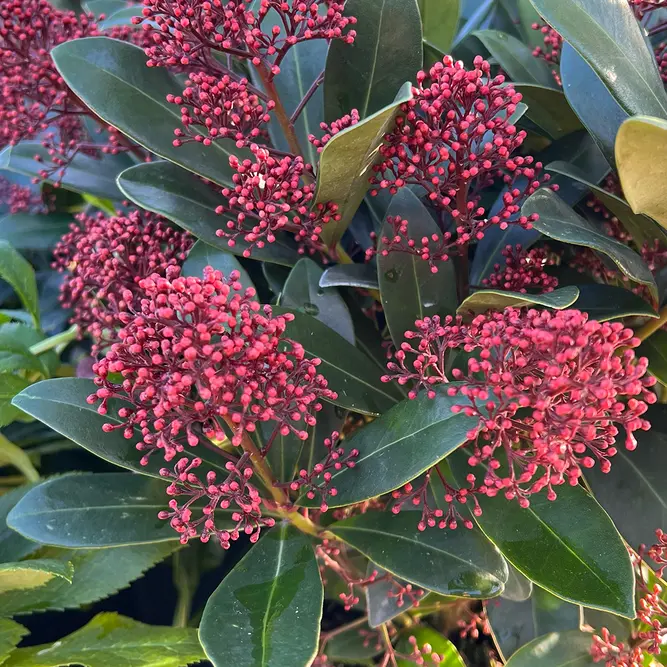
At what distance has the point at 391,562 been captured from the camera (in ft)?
2.73

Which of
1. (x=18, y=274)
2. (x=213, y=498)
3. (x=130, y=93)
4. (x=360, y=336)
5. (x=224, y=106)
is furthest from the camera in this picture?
Result: (x=18, y=274)

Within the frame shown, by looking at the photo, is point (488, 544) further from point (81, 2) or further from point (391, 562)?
point (81, 2)

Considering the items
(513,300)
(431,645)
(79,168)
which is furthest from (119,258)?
(431,645)

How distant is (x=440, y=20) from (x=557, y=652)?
3.44 ft

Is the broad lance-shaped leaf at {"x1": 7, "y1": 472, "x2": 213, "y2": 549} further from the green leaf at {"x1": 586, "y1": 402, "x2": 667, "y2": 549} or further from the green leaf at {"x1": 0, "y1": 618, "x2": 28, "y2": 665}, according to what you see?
the green leaf at {"x1": 586, "y1": 402, "x2": 667, "y2": 549}

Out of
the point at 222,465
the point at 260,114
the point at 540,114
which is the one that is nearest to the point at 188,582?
the point at 222,465

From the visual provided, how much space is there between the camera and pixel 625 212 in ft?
2.75

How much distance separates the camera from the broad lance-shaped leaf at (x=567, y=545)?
2.27ft

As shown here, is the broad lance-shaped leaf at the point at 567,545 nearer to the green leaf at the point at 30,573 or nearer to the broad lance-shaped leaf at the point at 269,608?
the broad lance-shaped leaf at the point at 269,608

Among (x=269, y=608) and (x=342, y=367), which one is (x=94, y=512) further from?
(x=342, y=367)

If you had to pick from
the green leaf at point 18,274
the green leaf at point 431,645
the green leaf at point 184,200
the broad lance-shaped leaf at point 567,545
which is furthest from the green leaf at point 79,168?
the green leaf at point 431,645

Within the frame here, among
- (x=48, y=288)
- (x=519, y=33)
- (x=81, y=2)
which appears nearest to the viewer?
(x=519, y=33)

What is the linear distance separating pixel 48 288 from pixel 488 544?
118 centimetres

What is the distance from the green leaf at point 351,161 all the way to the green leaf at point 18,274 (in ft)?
2.08
